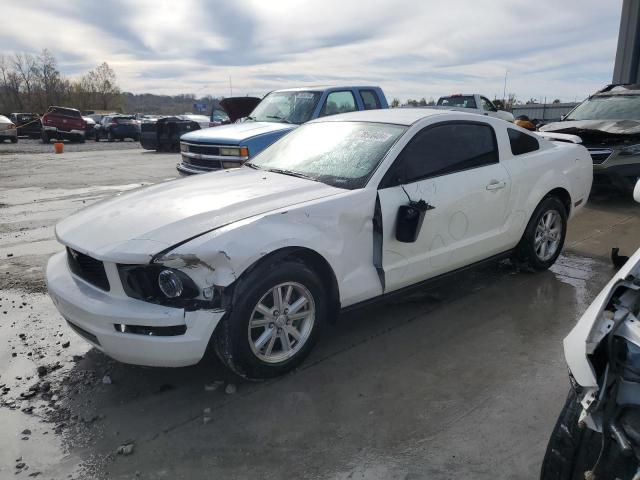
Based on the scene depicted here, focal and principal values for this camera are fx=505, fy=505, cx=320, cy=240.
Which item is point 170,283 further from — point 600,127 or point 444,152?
point 600,127

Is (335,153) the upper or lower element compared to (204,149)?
upper

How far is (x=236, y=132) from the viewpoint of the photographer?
7.77 meters

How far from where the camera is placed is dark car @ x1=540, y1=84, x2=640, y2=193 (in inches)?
320

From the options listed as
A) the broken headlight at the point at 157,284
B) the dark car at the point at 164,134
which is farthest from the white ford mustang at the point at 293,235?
the dark car at the point at 164,134

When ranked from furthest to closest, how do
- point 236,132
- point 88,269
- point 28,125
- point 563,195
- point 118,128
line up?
point 28,125
point 118,128
point 236,132
point 563,195
point 88,269

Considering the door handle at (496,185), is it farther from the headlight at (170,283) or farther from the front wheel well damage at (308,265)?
the headlight at (170,283)

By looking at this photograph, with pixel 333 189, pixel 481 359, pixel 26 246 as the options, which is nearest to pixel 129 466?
pixel 333 189

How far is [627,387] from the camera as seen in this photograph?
163 centimetres

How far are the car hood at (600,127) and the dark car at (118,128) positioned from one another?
24.8 m

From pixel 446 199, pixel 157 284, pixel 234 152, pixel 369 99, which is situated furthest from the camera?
pixel 369 99

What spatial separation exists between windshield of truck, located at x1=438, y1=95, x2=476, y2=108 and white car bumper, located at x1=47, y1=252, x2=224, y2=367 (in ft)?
52.9

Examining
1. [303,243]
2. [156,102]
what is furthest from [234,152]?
[156,102]

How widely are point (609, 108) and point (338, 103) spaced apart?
536cm

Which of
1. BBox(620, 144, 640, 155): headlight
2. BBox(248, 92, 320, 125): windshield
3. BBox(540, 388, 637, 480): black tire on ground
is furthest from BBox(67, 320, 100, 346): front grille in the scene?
BBox(620, 144, 640, 155): headlight
